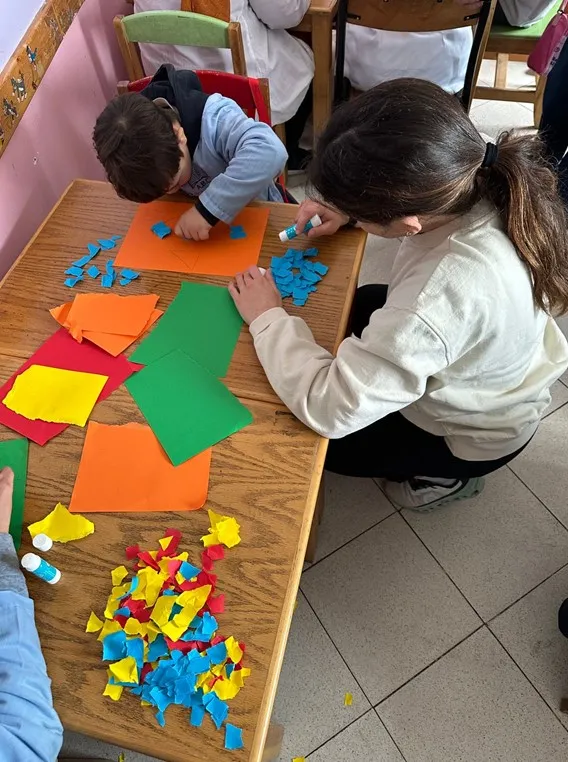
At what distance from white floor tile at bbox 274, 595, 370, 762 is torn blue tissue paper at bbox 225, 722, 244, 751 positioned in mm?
753

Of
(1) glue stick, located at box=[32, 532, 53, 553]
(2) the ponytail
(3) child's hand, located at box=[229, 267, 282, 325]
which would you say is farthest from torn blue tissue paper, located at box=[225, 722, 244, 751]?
(2) the ponytail

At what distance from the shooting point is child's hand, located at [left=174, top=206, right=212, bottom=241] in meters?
1.16

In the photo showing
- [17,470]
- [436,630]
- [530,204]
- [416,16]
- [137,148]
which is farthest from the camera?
[416,16]

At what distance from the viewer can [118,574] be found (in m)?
0.80

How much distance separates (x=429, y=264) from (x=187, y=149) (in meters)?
0.75

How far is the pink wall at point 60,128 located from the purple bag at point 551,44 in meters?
1.47

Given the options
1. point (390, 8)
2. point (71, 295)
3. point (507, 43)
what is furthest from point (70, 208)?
point (507, 43)

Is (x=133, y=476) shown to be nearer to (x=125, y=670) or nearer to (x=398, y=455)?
(x=125, y=670)

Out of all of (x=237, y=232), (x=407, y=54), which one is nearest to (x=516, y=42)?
(x=407, y=54)

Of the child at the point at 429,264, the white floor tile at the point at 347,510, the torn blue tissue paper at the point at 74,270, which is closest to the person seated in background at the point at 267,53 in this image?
the torn blue tissue paper at the point at 74,270

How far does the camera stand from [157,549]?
2.68ft

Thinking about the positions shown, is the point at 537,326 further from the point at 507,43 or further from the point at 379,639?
the point at 507,43

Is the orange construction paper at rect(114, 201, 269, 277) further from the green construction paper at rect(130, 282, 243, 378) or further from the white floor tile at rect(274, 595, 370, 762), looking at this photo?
the white floor tile at rect(274, 595, 370, 762)

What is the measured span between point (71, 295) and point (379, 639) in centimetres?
109
